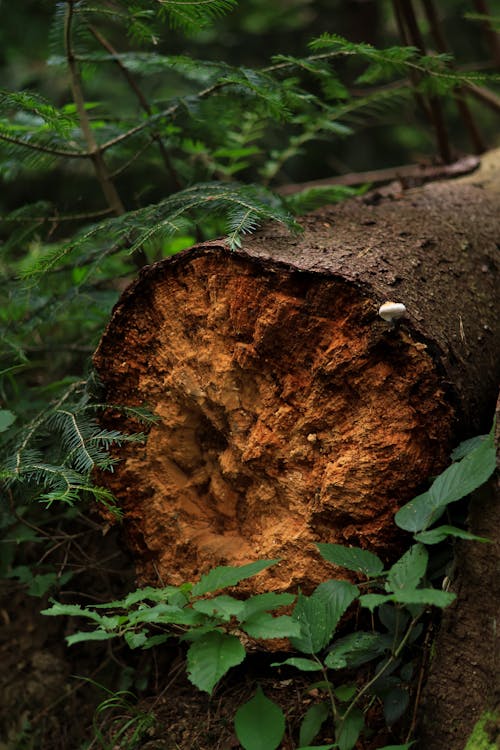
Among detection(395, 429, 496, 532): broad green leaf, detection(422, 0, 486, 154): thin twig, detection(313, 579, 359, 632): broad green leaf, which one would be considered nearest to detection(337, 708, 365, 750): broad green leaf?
detection(313, 579, 359, 632): broad green leaf

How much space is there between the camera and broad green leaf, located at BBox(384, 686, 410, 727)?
1.67m

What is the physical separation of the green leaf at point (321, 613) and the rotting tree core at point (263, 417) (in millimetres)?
218

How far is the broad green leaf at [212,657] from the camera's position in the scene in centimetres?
154

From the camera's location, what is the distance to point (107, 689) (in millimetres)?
2090

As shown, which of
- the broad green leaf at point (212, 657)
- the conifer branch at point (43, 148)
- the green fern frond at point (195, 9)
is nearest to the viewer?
the broad green leaf at point (212, 657)

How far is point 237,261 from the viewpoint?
197 cm

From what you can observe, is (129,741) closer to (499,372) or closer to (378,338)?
(378,338)

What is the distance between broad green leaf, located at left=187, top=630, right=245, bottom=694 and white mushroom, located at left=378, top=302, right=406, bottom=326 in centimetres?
86

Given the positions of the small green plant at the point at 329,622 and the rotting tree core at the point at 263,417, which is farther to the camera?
the rotting tree core at the point at 263,417

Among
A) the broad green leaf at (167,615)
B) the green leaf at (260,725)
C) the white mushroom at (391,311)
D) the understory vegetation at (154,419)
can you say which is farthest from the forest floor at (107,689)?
the white mushroom at (391,311)

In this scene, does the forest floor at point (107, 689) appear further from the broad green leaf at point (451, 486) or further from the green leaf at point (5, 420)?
the green leaf at point (5, 420)

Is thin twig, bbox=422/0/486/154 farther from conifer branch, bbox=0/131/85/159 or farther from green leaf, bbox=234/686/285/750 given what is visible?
green leaf, bbox=234/686/285/750

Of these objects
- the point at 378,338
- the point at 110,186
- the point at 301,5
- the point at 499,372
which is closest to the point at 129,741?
the point at 378,338

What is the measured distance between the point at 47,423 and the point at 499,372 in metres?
1.42
